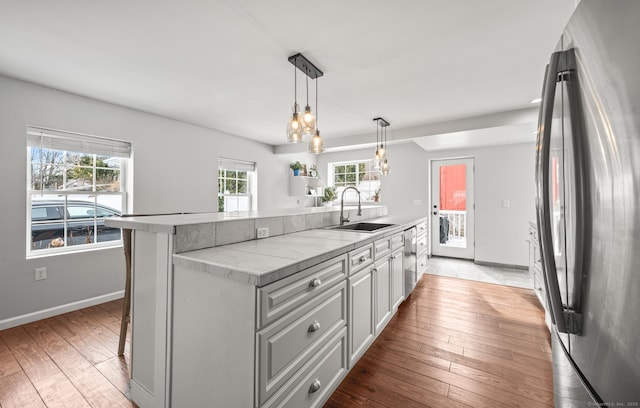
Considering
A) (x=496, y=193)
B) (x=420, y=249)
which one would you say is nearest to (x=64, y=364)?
(x=420, y=249)

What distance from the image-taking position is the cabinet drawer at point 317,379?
47.8 inches

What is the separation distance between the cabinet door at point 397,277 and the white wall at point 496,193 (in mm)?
3084

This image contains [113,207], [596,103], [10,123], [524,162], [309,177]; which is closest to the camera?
[596,103]

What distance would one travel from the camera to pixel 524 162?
15.3ft

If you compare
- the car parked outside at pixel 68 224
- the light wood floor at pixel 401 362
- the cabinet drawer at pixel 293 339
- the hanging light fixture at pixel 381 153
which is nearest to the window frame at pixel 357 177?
the hanging light fixture at pixel 381 153

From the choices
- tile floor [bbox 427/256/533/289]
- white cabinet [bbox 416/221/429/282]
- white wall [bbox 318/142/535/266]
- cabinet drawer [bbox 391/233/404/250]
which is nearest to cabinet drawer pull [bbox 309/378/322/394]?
cabinet drawer [bbox 391/233/404/250]

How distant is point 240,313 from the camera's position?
1105mm

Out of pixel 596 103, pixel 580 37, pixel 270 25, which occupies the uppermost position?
pixel 270 25

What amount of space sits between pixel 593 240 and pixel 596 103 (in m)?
0.30

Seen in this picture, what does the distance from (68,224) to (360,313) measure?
3.45 m

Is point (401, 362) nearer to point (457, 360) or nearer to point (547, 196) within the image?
point (457, 360)

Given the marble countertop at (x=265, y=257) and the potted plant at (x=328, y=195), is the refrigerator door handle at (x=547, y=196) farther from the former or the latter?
the potted plant at (x=328, y=195)

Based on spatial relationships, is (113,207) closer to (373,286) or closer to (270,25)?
(270,25)

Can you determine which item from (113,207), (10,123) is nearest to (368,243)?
(113,207)
